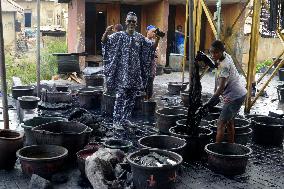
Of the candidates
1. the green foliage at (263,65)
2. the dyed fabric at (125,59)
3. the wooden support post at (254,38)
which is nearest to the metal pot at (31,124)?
the dyed fabric at (125,59)

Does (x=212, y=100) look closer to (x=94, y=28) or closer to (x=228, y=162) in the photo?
(x=228, y=162)

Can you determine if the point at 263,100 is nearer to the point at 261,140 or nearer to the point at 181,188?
the point at 261,140

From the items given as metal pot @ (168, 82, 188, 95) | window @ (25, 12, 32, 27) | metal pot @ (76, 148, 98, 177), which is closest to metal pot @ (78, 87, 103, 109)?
metal pot @ (168, 82, 188, 95)

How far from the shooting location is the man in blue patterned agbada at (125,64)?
24.3 ft

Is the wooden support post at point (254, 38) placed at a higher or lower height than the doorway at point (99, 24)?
lower

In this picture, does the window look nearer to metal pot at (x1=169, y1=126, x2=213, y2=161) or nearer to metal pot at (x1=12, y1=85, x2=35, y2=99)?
metal pot at (x1=12, y1=85, x2=35, y2=99)

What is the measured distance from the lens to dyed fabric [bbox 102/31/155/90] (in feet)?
24.3

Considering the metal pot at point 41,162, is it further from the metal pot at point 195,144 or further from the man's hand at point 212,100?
the man's hand at point 212,100

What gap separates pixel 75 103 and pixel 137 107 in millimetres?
2015

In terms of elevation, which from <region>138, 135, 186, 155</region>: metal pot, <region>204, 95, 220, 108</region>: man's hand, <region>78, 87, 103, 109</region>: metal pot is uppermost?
<region>204, 95, 220, 108</region>: man's hand

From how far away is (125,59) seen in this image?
24.5 feet

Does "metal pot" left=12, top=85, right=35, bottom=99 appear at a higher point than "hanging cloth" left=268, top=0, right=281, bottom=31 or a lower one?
lower

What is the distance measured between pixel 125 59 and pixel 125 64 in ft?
0.35

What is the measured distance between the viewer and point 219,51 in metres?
5.68
